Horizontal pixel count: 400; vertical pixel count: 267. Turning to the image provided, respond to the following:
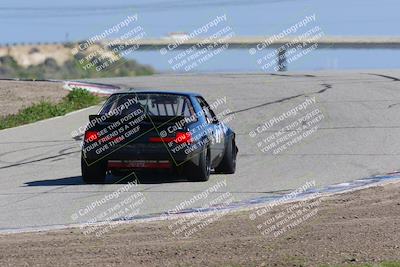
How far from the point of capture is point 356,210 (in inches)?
455

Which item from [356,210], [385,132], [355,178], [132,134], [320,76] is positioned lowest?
[320,76]

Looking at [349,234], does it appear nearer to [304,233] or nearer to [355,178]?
[304,233]

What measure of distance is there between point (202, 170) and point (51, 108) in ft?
42.0

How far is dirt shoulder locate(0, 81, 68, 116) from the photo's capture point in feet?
99.2

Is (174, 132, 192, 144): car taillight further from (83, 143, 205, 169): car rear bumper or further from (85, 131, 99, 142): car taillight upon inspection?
(85, 131, 99, 142): car taillight

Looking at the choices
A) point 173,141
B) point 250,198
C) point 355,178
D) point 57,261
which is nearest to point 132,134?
point 173,141

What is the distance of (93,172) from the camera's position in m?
15.0

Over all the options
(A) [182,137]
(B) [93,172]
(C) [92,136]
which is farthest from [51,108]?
(A) [182,137]

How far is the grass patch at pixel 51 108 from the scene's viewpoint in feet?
84.3

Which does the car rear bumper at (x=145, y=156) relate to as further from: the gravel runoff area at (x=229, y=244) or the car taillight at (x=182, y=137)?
the gravel runoff area at (x=229, y=244)

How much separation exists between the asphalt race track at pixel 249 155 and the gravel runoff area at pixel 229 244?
1499 millimetres

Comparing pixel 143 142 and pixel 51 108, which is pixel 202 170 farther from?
pixel 51 108

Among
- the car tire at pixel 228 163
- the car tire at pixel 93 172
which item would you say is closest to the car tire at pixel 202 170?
the car tire at pixel 228 163

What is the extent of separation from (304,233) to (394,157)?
27.1 ft
